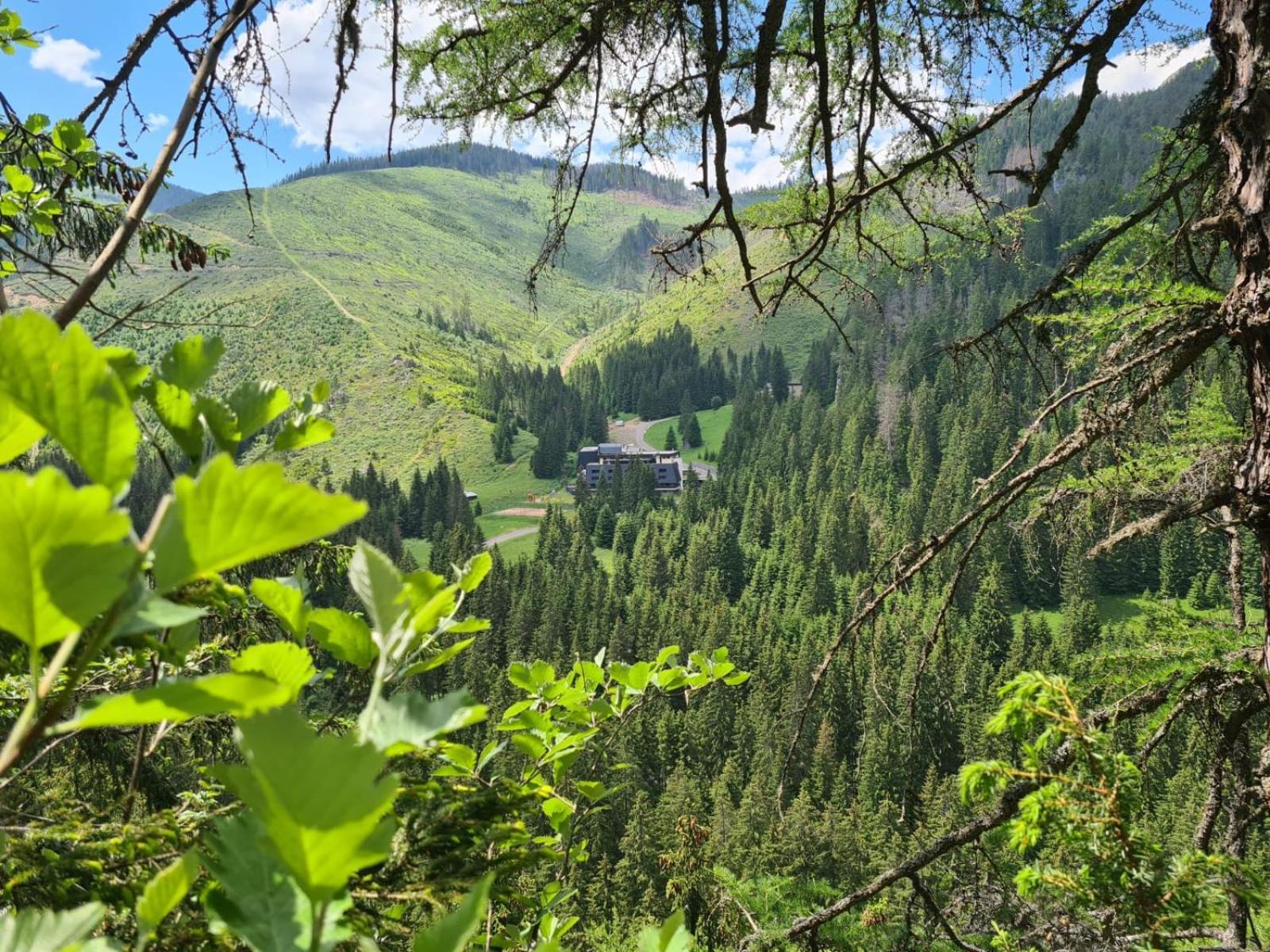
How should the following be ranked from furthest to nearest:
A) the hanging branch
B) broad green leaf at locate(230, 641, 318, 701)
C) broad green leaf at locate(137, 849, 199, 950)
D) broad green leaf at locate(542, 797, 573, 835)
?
broad green leaf at locate(542, 797, 573, 835), the hanging branch, broad green leaf at locate(230, 641, 318, 701), broad green leaf at locate(137, 849, 199, 950)

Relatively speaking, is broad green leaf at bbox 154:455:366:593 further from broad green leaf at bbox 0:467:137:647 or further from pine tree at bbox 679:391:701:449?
pine tree at bbox 679:391:701:449

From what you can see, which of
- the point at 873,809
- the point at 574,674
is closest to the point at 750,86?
the point at 574,674

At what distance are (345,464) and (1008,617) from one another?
92.9 metres

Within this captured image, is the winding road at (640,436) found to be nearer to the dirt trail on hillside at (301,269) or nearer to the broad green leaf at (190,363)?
the dirt trail on hillside at (301,269)

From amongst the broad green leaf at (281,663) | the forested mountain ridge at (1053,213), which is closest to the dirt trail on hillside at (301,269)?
the forested mountain ridge at (1053,213)

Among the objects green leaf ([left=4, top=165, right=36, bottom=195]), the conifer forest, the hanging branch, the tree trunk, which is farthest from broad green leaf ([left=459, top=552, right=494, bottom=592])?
green leaf ([left=4, top=165, right=36, bottom=195])

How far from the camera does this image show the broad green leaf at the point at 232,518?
1.16ft

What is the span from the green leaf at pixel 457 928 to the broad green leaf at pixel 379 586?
0.20 meters

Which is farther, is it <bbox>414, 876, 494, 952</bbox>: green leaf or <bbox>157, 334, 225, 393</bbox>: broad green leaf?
<bbox>157, 334, 225, 393</bbox>: broad green leaf

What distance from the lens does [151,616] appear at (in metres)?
0.40

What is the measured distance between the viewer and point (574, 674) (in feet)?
5.54

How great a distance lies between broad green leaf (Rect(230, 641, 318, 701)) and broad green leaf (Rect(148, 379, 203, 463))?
193mm

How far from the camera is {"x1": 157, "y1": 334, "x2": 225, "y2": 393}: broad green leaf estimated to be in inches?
25.3

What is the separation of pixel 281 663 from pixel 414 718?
195mm
